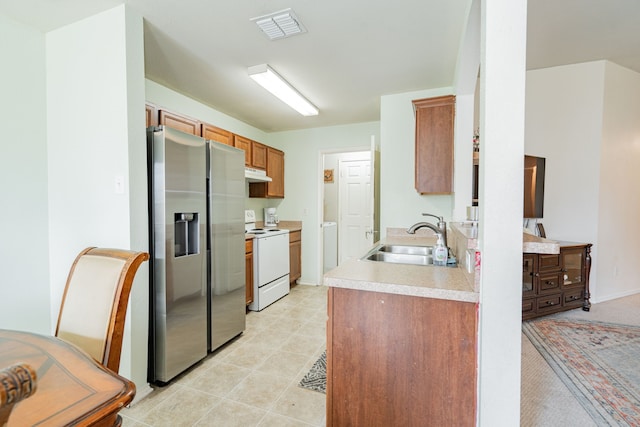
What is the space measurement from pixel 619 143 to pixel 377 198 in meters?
2.92

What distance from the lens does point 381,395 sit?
46.0 inches

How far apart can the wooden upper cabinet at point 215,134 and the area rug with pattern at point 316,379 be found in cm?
240

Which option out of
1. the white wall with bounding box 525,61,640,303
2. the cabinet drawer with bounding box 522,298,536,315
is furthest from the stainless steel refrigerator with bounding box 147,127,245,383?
the white wall with bounding box 525,61,640,303

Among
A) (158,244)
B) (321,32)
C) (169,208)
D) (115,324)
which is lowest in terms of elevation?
(115,324)

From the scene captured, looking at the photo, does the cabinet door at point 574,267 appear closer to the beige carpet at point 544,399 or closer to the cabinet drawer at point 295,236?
the beige carpet at point 544,399

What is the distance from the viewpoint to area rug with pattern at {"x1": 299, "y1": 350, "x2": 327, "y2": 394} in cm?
187

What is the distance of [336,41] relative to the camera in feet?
6.64

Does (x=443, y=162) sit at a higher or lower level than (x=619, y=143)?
lower

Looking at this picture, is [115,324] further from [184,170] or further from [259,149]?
[259,149]

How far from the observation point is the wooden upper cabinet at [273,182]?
3979 mm

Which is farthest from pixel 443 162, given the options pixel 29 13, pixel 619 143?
pixel 29 13

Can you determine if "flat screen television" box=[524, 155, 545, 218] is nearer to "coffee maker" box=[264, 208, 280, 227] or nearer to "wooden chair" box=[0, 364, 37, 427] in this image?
"coffee maker" box=[264, 208, 280, 227]

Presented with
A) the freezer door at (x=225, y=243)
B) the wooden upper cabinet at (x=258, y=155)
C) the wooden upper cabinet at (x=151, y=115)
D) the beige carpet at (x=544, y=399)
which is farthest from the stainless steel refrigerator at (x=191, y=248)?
the beige carpet at (x=544, y=399)

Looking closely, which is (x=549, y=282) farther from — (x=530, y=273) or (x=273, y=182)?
(x=273, y=182)
